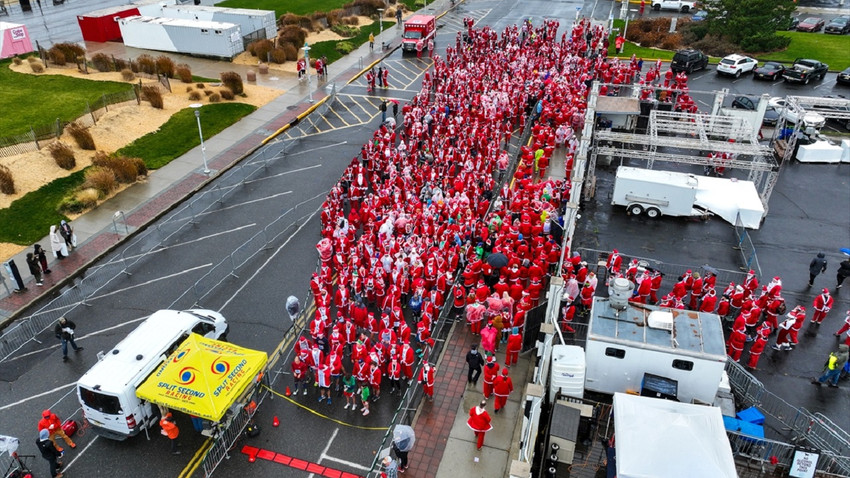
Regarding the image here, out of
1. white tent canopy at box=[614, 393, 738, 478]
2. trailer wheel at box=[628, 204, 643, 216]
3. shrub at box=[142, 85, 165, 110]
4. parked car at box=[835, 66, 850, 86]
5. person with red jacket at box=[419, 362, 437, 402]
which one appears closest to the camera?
white tent canopy at box=[614, 393, 738, 478]

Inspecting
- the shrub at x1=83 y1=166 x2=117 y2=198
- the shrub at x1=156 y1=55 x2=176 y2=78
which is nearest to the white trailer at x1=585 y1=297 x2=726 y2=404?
the shrub at x1=83 y1=166 x2=117 y2=198

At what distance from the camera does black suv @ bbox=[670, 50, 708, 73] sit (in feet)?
137

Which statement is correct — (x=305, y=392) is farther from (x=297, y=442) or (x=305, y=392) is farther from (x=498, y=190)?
(x=498, y=190)

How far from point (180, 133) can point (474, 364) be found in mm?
22570

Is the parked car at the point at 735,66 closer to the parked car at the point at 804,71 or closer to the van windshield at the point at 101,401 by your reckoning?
the parked car at the point at 804,71

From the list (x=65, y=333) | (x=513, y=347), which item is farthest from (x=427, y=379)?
(x=65, y=333)

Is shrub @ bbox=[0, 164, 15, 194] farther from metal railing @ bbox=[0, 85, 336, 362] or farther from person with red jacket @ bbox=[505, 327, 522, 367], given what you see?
person with red jacket @ bbox=[505, 327, 522, 367]

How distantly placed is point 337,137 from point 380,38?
22.1 metres

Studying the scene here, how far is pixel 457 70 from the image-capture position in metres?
36.5

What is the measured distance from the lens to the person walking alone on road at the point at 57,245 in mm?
21094

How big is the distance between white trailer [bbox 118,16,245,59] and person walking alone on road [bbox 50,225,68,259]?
24.6m

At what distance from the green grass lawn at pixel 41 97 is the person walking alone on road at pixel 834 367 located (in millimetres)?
33258

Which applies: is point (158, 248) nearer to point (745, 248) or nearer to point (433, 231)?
point (433, 231)

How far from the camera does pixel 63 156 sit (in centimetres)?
2688
